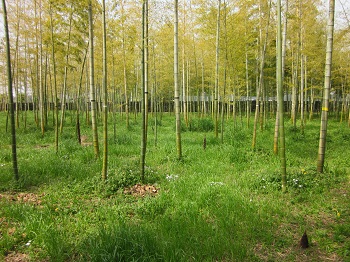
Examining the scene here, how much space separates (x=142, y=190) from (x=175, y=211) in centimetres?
107

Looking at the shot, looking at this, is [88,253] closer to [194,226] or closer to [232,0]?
[194,226]

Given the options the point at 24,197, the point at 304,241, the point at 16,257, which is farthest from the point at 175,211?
the point at 24,197

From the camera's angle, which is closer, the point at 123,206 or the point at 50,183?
the point at 123,206

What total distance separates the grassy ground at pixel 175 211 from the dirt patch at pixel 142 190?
0.06 ft

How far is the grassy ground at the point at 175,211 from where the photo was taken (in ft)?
8.03

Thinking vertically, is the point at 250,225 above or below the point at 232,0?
below

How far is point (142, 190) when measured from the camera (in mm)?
4246

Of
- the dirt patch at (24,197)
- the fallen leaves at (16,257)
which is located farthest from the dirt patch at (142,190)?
the fallen leaves at (16,257)

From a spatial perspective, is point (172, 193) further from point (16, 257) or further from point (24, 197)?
point (24, 197)

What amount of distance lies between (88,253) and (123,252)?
375 millimetres

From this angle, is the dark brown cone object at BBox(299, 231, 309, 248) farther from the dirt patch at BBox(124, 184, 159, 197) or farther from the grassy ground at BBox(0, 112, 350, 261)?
the dirt patch at BBox(124, 184, 159, 197)

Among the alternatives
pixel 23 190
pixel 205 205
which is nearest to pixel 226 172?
pixel 205 205

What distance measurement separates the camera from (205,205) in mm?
3539

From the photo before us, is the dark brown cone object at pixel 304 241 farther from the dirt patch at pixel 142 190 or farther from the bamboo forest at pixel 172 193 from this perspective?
the dirt patch at pixel 142 190
